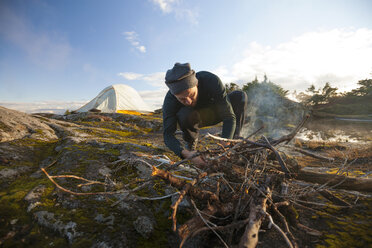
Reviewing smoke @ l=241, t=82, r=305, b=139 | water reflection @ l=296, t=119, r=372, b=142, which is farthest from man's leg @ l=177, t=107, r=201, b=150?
smoke @ l=241, t=82, r=305, b=139

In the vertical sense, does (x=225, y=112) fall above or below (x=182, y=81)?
below

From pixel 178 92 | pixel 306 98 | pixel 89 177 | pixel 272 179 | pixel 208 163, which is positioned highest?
Result: pixel 306 98

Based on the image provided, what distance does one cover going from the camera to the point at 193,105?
9.87ft

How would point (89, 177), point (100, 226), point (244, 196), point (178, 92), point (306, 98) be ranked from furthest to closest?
1. point (306, 98)
2. point (178, 92)
3. point (89, 177)
4. point (244, 196)
5. point (100, 226)

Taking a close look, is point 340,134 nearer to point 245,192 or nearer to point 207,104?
point 207,104

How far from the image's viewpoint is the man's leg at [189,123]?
10.1 feet

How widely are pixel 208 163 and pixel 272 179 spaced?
1.92 ft

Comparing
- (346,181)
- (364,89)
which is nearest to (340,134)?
(346,181)

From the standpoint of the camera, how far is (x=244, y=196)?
129 cm

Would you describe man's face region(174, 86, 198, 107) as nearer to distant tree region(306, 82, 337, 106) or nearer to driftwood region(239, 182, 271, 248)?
driftwood region(239, 182, 271, 248)

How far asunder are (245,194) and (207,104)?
2.24 meters

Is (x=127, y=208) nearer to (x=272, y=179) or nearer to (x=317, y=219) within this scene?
(x=272, y=179)

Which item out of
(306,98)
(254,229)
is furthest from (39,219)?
(306,98)

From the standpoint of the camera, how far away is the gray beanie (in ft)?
7.94
